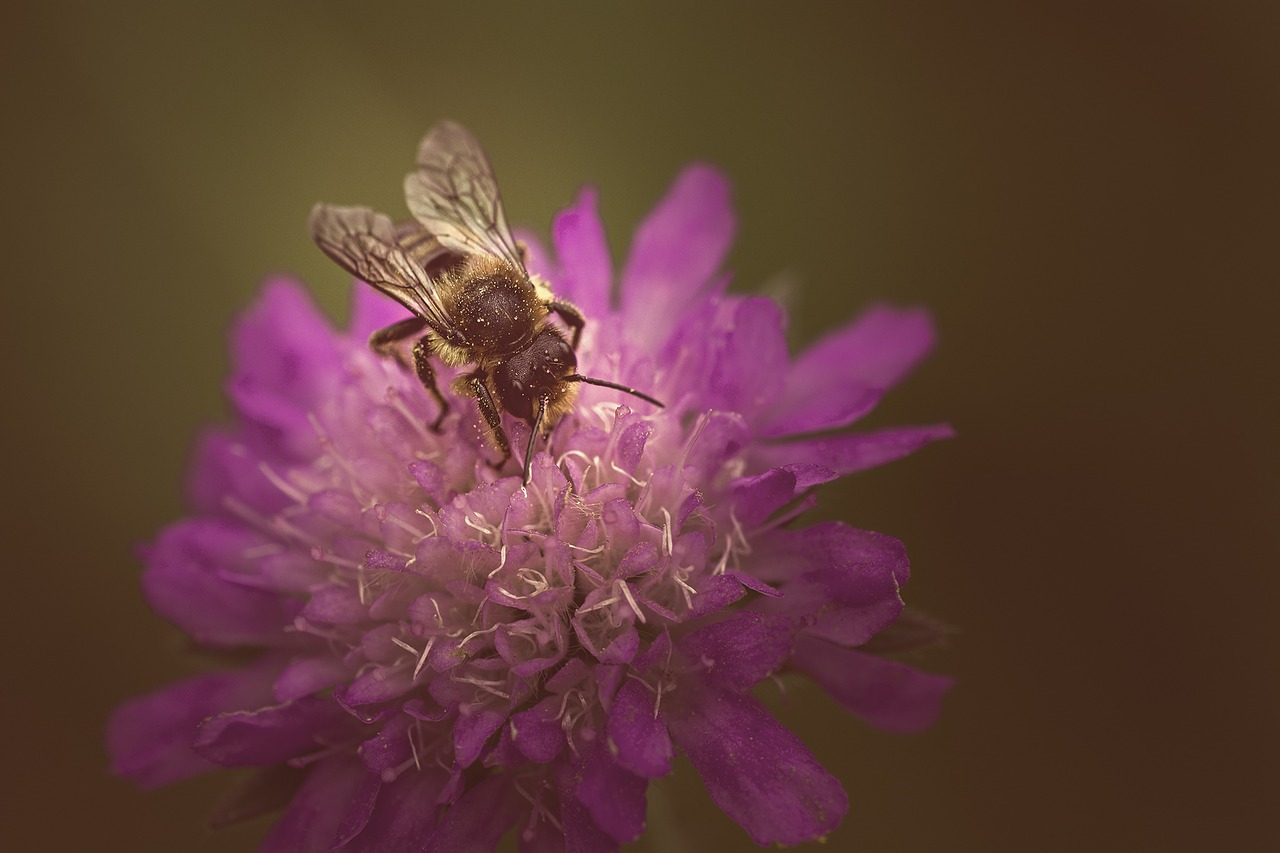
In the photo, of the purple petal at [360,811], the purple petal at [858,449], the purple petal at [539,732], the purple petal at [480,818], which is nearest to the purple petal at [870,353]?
the purple petal at [858,449]

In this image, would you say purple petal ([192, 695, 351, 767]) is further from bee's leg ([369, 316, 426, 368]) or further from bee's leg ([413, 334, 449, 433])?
bee's leg ([369, 316, 426, 368])

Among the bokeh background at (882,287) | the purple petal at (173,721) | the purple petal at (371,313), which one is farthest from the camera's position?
the bokeh background at (882,287)

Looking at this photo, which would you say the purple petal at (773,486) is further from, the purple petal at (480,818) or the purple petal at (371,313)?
the purple petal at (371,313)

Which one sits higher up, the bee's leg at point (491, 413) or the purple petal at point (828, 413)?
the bee's leg at point (491, 413)

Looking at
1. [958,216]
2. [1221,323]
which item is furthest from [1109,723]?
[958,216]

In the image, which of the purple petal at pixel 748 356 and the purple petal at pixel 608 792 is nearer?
the purple petal at pixel 608 792

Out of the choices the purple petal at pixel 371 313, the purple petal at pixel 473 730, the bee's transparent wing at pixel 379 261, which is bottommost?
the purple petal at pixel 473 730

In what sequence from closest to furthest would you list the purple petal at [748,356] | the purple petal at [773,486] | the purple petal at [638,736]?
the purple petal at [638,736] < the purple petal at [773,486] < the purple petal at [748,356]
